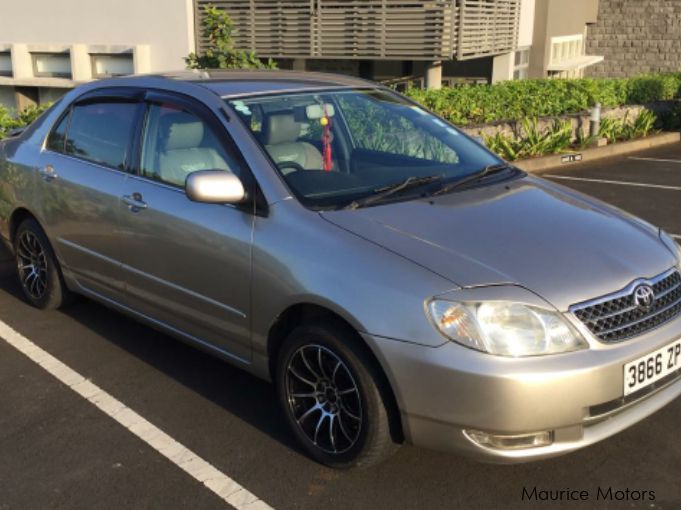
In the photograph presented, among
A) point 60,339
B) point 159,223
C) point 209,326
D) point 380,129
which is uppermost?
point 380,129

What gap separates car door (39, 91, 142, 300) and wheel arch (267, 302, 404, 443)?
1270 millimetres

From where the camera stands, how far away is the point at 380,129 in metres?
4.44

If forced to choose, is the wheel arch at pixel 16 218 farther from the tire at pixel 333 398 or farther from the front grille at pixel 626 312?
the front grille at pixel 626 312

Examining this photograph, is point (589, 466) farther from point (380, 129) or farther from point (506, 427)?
point (380, 129)

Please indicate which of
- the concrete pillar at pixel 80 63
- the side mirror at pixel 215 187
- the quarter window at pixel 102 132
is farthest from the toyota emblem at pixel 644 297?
the concrete pillar at pixel 80 63

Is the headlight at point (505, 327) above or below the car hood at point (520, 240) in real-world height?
below

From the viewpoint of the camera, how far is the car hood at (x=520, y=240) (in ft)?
9.89

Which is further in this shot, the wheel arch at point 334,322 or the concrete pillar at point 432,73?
the concrete pillar at point 432,73

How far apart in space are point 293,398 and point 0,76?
53.5ft

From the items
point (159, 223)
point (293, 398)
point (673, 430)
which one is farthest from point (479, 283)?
point (159, 223)

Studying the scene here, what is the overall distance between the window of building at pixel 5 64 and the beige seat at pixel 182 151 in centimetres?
1518

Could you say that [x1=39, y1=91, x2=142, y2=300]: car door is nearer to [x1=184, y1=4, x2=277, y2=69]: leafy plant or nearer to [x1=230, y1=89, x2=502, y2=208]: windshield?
[x1=230, y1=89, x2=502, y2=208]: windshield

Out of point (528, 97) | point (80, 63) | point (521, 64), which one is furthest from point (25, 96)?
point (521, 64)

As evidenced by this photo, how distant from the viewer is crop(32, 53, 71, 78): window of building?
16.6 meters
